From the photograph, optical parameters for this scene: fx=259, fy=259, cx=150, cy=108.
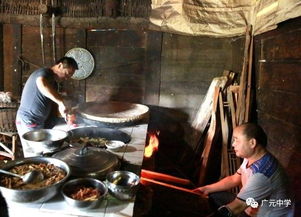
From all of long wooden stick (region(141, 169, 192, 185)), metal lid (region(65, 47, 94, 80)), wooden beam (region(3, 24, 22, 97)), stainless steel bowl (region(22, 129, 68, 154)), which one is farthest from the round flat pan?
wooden beam (region(3, 24, 22, 97))

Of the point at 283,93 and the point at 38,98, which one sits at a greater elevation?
the point at 283,93

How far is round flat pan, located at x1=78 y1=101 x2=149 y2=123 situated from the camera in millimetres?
4644

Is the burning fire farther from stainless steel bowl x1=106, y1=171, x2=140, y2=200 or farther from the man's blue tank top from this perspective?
stainless steel bowl x1=106, y1=171, x2=140, y2=200

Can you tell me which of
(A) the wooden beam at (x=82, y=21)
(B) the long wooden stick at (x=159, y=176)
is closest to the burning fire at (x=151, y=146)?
(B) the long wooden stick at (x=159, y=176)

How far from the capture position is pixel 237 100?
5129 mm

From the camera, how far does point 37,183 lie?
2.33 m

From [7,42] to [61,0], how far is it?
1.64 metres

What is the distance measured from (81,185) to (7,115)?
3231mm

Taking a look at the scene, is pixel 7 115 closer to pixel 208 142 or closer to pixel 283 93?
pixel 208 142

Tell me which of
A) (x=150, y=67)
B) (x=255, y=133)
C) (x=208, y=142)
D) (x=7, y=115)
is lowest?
(x=208, y=142)

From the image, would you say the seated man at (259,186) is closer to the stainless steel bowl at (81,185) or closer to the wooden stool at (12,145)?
the stainless steel bowl at (81,185)

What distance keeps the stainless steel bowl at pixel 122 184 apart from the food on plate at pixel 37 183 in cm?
47

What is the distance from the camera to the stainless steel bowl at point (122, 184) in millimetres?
2350

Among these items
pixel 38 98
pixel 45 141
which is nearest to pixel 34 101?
pixel 38 98
